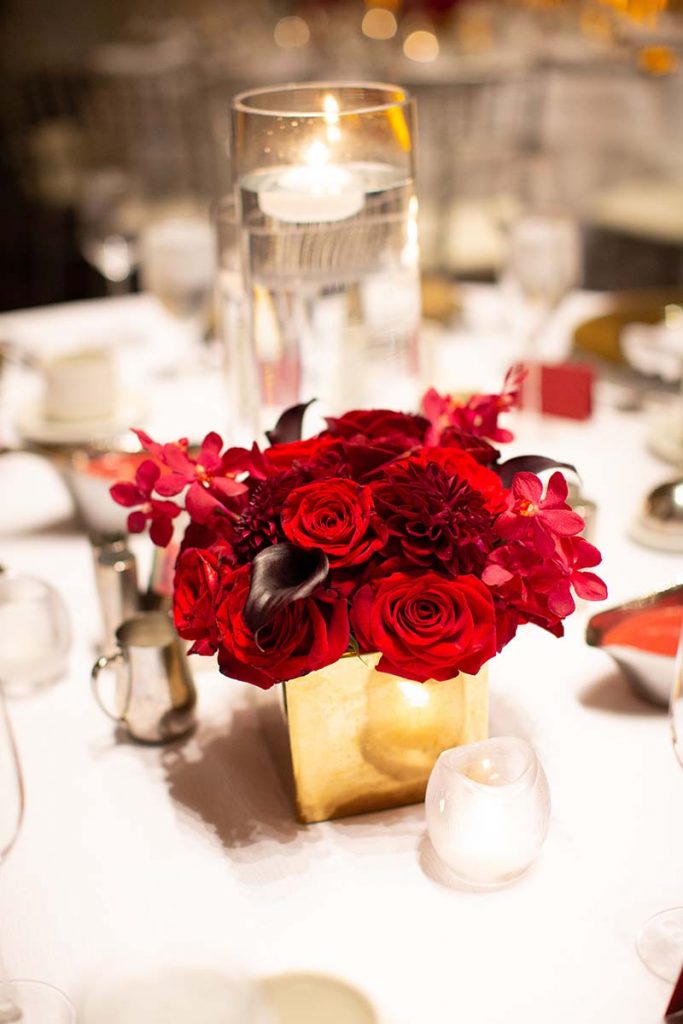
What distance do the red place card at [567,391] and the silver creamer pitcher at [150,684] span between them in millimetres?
702

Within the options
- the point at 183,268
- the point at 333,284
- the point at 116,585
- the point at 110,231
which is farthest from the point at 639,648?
the point at 110,231

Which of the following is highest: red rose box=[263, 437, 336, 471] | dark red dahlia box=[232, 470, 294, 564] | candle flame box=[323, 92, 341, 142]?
candle flame box=[323, 92, 341, 142]

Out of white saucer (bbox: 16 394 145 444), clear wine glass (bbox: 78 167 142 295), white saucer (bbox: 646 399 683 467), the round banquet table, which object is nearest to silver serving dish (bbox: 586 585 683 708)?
the round banquet table

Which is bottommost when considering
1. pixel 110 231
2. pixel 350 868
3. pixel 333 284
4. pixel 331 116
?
pixel 350 868

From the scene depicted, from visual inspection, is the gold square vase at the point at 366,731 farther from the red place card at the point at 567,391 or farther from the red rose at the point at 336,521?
the red place card at the point at 567,391

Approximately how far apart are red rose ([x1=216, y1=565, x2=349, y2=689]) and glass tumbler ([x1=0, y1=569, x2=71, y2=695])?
1.00 feet

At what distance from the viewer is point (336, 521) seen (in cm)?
66

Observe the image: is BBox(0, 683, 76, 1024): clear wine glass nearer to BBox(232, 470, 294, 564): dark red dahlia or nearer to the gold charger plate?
BBox(232, 470, 294, 564): dark red dahlia

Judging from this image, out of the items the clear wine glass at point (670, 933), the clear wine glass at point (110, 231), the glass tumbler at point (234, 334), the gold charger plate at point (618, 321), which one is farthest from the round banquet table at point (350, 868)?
the clear wine glass at point (110, 231)

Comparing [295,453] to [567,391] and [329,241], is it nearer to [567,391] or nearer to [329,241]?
[329,241]

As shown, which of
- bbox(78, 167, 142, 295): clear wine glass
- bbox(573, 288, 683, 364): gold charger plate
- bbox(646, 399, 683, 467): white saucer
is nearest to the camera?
bbox(646, 399, 683, 467): white saucer

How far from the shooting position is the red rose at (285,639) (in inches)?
25.2

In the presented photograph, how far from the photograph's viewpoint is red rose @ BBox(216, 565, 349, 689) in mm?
641

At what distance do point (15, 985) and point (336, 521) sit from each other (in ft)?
1.07
